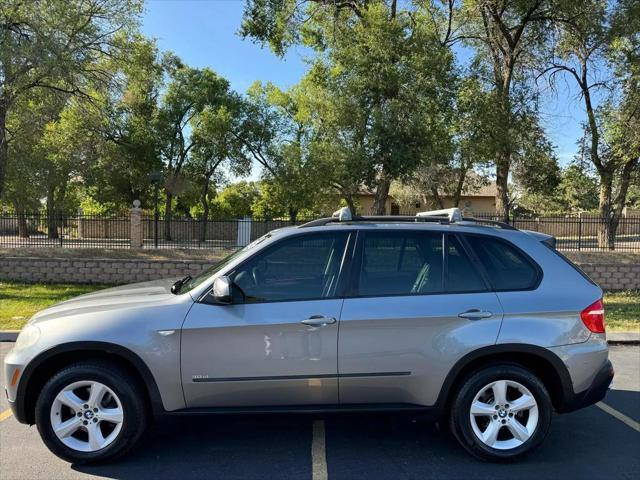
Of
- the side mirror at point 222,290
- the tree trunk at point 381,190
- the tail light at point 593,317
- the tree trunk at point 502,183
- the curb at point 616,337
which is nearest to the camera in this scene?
the side mirror at point 222,290

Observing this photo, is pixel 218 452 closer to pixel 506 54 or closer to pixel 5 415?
pixel 5 415

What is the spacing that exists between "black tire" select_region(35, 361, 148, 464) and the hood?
39 cm

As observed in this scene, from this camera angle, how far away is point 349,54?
54.8 feet

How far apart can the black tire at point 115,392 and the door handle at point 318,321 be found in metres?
1.31

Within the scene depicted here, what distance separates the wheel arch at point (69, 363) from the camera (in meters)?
3.66

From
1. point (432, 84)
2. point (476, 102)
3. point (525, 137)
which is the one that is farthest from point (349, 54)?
point (525, 137)

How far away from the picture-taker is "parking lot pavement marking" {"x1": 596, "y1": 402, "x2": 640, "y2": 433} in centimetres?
469

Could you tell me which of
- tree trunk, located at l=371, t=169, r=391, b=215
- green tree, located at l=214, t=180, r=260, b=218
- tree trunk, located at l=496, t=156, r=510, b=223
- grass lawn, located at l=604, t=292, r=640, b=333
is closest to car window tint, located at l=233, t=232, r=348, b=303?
grass lawn, located at l=604, t=292, r=640, b=333

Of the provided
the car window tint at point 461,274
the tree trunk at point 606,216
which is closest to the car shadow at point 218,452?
the car window tint at point 461,274

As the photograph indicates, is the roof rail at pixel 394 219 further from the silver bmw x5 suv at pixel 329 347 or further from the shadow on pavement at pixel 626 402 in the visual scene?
the shadow on pavement at pixel 626 402

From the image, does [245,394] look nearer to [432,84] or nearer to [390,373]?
[390,373]

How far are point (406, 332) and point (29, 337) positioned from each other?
106 inches

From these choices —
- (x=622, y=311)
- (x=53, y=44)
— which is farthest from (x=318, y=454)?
(x=53, y=44)

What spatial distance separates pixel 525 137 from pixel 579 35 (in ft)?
12.6
